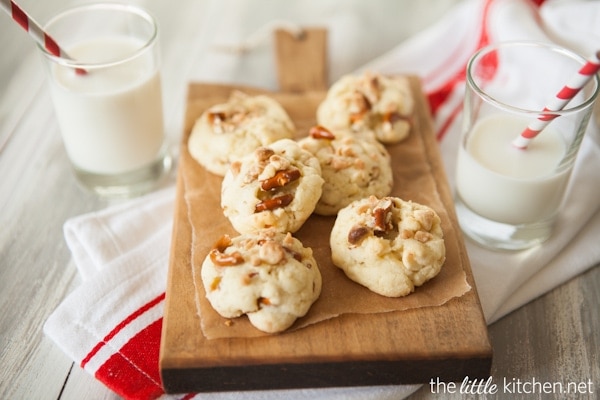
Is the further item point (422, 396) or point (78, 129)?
point (78, 129)

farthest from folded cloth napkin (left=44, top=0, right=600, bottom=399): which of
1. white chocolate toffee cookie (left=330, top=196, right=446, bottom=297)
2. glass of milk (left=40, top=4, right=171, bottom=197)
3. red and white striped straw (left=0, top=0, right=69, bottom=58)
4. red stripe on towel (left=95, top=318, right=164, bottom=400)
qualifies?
red and white striped straw (left=0, top=0, right=69, bottom=58)

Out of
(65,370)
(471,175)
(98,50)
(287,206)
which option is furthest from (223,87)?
(65,370)

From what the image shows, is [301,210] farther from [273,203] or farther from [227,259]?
[227,259]

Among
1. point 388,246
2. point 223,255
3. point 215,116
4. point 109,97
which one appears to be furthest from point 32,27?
point 388,246

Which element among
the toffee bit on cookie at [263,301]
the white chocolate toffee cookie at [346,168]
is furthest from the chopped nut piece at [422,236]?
the toffee bit on cookie at [263,301]

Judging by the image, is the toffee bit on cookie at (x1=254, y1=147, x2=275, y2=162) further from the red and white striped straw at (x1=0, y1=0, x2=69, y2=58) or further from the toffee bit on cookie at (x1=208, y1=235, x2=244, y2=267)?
the red and white striped straw at (x1=0, y1=0, x2=69, y2=58)

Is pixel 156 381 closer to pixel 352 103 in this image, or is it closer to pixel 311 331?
pixel 311 331
